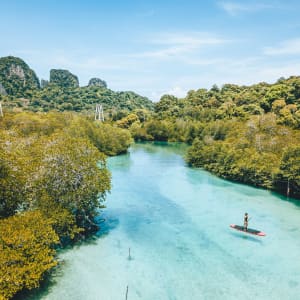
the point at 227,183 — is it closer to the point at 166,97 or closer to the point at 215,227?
the point at 215,227

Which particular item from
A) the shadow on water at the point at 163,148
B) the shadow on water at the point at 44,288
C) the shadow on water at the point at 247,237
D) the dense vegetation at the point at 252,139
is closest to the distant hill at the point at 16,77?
the dense vegetation at the point at 252,139

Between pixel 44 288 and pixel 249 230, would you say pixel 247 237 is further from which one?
pixel 44 288

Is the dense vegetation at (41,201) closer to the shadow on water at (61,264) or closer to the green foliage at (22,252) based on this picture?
the green foliage at (22,252)

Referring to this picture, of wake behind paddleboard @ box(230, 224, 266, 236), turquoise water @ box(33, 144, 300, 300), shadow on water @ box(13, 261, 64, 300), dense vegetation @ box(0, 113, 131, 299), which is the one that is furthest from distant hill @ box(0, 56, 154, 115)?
shadow on water @ box(13, 261, 64, 300)

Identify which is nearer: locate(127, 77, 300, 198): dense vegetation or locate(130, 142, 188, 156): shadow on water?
locate(127, 77, 300, 198): dense vegetation

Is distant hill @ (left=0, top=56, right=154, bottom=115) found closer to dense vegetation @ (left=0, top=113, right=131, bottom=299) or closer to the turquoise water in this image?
the turquoise water

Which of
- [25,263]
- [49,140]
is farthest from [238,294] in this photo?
[49,140]

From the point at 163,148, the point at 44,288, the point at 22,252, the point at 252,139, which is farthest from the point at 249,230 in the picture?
the point at 163,148
